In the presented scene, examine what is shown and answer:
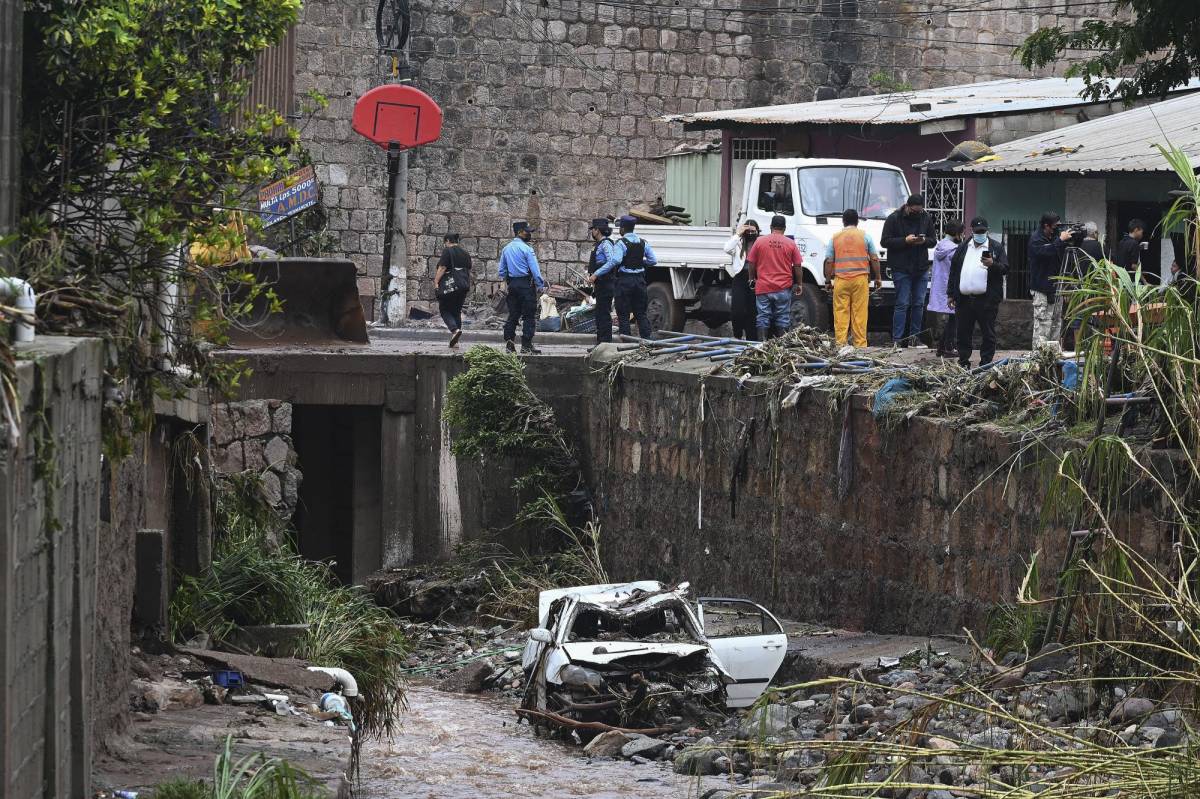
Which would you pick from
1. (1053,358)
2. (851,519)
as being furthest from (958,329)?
(1053,358)

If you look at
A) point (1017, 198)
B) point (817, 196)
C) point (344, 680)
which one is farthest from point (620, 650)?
point (1017, 198)

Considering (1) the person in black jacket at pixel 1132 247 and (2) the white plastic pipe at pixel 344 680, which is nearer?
(2) the white plastic pipe at pixel 344 680

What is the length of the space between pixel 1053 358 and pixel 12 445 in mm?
8562

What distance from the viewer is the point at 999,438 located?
12633 millimetres

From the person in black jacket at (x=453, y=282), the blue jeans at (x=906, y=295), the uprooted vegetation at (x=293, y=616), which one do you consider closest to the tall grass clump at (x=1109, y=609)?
the uprooted vegetation at (x=293, y=616)

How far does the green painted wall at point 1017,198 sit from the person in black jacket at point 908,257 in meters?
2.89

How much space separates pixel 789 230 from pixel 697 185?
21.4 feet

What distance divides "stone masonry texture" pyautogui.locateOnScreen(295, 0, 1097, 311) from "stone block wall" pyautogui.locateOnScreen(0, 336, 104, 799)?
21.4 m

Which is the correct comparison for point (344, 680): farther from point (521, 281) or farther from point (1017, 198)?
point (1017, 198)

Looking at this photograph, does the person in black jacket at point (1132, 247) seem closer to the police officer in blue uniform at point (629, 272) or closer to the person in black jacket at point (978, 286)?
the person in black jacket at point (978, 286)

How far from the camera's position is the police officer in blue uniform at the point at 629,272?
20453 millimetres

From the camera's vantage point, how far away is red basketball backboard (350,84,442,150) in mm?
24359

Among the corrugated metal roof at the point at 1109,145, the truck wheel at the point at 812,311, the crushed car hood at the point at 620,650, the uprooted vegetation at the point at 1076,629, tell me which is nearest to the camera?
the uprooted vegetation at the point at 1076,629

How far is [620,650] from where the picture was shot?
13.6m
